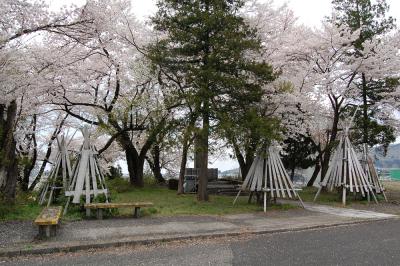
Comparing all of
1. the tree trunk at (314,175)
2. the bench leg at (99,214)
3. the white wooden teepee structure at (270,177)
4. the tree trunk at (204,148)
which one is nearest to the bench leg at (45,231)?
the bench leg at (99,214)

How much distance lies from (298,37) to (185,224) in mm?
11506

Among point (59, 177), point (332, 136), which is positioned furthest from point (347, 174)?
point (59, 177)

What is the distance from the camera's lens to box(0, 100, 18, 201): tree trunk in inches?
383

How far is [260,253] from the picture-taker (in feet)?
21.9

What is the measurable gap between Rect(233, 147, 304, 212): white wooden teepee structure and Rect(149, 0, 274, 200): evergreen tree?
174 centimetres

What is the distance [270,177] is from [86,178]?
18.5ft

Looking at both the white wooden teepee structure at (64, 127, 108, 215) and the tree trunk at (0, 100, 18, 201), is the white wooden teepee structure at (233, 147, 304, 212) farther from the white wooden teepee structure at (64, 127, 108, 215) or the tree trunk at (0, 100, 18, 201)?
the tree trunk at (0, 100, 18, 201)

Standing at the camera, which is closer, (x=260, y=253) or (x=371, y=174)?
(x=260, y=253)

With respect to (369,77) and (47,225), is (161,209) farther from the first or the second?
(369,77)

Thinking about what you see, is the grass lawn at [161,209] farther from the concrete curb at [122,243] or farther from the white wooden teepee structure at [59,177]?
the concrete curb at [122,243]

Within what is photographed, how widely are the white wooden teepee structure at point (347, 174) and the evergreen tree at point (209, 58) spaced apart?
4.81 metres

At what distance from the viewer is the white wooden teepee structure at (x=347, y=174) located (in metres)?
14.9

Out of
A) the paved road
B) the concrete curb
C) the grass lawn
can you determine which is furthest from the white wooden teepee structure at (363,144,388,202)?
the paved road

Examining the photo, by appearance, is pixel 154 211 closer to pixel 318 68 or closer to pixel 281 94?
pixel 281 94
